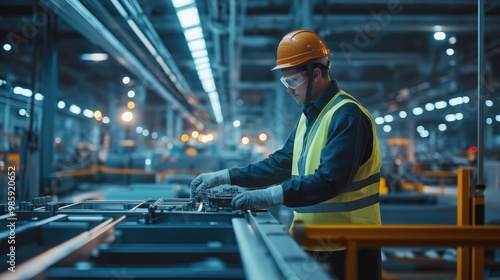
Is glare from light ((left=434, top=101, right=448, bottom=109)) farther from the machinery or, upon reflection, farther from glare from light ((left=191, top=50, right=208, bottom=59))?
the machinery

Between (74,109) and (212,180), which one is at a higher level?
(74,109)

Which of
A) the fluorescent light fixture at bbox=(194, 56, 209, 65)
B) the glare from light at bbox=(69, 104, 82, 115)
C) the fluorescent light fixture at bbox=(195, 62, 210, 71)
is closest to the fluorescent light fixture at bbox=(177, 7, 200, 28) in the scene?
the fluorescent light fixture at bbox=(194, 56, 209, 65)

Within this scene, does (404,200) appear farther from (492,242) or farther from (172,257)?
(172,257)

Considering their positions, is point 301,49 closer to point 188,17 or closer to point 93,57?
point 188,17

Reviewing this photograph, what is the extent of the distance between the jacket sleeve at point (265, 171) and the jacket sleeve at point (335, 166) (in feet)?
2.20

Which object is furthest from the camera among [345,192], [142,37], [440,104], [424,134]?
[424,134]

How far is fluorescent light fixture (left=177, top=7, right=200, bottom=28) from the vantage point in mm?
4732

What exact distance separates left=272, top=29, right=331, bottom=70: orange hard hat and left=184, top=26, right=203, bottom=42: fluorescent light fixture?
3223mm

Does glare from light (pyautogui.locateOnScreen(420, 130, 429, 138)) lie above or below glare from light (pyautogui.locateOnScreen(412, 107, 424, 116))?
below

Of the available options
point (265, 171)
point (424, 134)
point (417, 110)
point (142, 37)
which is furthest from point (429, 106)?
point (265, 171)

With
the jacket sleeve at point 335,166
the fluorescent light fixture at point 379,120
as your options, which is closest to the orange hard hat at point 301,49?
the jacket sleeve at point 335,166

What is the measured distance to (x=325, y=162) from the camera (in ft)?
6.61

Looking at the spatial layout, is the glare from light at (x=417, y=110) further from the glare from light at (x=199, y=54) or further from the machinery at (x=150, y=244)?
the machinery at (x=150, y=244)

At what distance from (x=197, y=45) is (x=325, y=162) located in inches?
180
